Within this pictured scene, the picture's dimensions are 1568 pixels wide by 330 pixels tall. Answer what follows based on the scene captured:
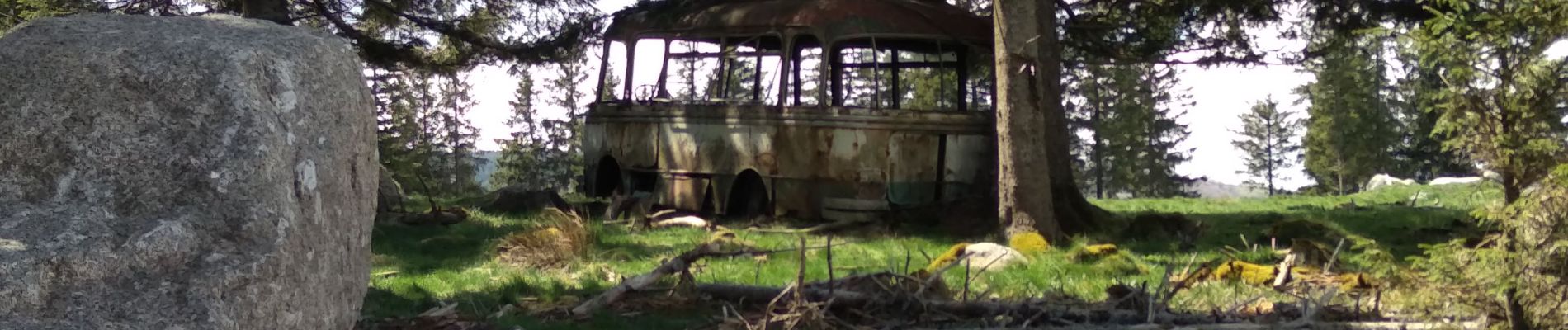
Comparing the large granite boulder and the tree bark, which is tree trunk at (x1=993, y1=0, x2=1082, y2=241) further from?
the large granite boulder

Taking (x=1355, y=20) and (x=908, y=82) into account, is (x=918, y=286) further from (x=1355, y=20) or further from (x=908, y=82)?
(x=908, y=82)

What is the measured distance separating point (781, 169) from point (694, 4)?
9.57ft

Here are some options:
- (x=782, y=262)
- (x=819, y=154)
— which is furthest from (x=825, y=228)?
(x=782, y=262)

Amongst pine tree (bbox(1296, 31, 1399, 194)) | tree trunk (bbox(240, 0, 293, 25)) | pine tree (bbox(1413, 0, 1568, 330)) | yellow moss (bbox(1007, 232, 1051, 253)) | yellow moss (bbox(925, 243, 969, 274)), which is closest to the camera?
pine tree (bbox(1413, 0, 1568, 330))

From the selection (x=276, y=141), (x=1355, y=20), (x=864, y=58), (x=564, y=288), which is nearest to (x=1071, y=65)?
(x=864, y=58)

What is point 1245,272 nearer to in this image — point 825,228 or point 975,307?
point 975,307

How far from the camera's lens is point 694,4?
56.2 ft

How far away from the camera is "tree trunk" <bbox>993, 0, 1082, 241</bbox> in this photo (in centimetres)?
1215

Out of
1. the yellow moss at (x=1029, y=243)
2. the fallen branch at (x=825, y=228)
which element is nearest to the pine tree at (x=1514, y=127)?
the yellow moss at (x=1029, y=243)

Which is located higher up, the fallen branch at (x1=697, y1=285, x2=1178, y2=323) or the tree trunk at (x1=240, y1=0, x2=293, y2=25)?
the tree trunk at (x1=240, y1=0, x2=293, y2=25)

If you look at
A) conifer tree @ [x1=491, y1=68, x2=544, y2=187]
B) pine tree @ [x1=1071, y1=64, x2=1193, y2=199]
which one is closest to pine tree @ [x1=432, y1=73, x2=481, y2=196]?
conifer tree @ [x1=491, y1=68, x2=544, y2=187]

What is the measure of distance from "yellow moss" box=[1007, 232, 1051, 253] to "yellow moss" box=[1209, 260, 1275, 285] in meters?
2.37

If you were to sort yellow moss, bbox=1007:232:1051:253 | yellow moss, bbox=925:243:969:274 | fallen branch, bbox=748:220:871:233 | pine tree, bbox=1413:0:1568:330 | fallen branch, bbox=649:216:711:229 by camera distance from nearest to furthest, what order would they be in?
pine tree, bbox=1413:0:1568:330, yellow moss, bbox=925:243:969:274, yellow moss, bbox=1007:232:1051:253, fallen branch, bbox=748:220:871:233, fallen branch, bbox=649:216:711:229

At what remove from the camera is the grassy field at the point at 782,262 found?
7.83m
